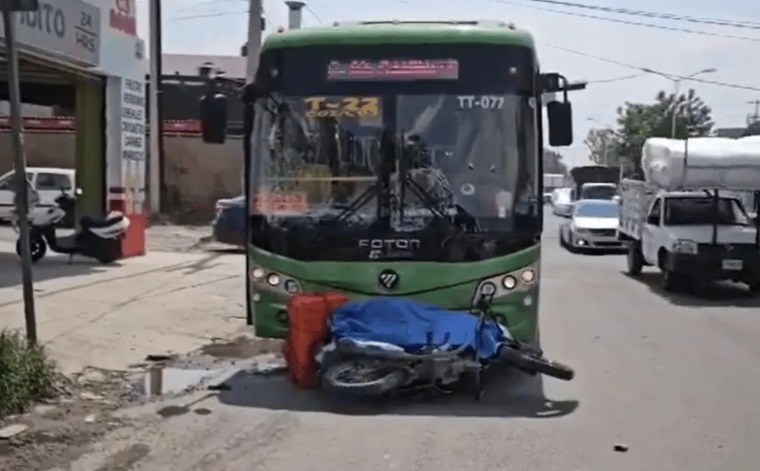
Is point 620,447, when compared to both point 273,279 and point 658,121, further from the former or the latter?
point 658,121

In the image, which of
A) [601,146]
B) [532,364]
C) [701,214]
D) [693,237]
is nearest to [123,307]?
[532,364]

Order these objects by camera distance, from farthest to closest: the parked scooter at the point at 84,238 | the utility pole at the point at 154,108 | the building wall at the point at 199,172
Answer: the building wall at the point at 199,172 < the utility pole at the point at 154,108 < the parked scooter at the point at 84,238

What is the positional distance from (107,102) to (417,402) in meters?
15.1

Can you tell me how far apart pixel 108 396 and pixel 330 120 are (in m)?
3.06

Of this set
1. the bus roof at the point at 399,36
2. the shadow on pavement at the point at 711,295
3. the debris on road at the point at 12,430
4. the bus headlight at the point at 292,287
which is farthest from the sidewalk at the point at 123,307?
the shadow on pavement at the point at 711,295

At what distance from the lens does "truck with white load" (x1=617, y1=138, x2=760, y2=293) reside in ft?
64.6

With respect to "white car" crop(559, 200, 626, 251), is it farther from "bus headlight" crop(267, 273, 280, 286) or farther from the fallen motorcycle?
the fallen motorcycle

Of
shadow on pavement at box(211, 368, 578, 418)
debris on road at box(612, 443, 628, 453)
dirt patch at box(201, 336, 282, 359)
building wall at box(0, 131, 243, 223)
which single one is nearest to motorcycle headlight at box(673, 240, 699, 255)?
dirt patch at box(201, 336, 282, 359)

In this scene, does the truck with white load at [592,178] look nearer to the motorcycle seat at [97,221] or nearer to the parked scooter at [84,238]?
the parked scooter at [84,238]

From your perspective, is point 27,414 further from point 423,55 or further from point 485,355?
point 423,55

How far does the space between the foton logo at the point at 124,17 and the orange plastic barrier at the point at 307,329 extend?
14290 mm

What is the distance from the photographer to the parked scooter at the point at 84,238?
21.6 m

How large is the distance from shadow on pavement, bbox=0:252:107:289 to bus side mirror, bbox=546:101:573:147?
958 cm

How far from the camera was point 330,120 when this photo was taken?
10.5 m
